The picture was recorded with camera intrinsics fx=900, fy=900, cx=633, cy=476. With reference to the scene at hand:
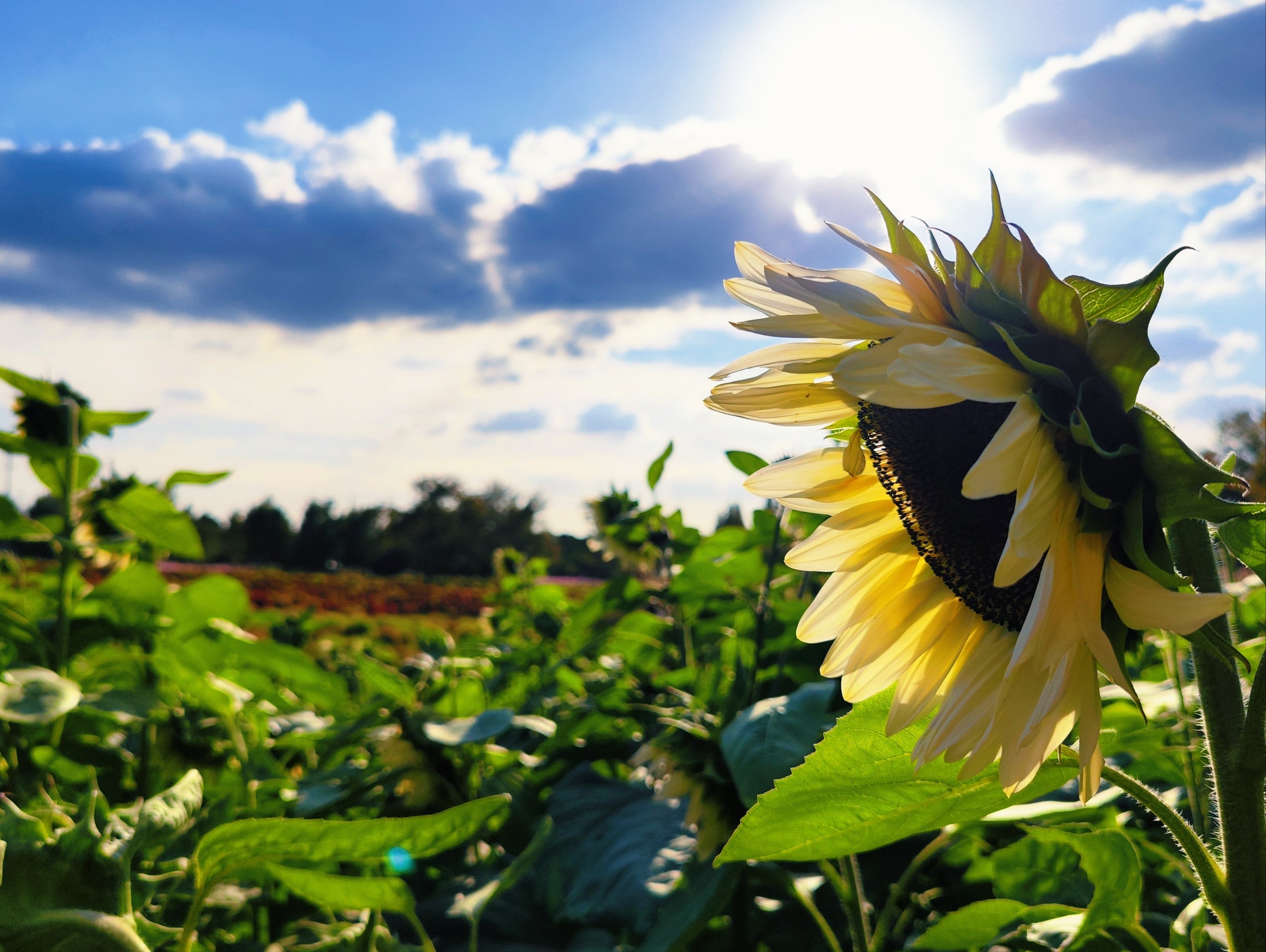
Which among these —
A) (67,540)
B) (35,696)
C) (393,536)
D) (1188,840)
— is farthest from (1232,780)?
(393,536)

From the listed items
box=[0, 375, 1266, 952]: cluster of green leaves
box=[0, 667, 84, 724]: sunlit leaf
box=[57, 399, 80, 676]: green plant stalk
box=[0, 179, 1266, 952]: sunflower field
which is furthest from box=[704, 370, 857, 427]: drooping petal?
box=[57, 399, 80, 676]: green plant stalk

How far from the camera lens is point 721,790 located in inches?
42.5

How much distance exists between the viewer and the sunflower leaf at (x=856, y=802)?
0.56m

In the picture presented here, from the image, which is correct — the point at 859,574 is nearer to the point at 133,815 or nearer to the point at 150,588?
Result: the point at 133,815

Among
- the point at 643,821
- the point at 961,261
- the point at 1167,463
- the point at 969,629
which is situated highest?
the point at 961,261

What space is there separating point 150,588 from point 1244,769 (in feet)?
5.28

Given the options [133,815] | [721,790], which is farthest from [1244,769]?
[133,815]

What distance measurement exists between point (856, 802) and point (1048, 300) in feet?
1.10

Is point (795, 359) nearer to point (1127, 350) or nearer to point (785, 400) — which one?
point (785, 400)

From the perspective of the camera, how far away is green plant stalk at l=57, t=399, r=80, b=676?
1359 millimetres

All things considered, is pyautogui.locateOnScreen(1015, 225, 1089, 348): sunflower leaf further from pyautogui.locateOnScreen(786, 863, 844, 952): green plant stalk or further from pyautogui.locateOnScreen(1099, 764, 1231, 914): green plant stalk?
pyautogui.locateOnScreen(786, 863, 844, 952): green plant stalk

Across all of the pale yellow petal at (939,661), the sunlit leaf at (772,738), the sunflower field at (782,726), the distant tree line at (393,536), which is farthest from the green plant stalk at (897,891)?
the distant tree line at (393,536)

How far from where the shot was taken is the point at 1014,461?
1.77ft

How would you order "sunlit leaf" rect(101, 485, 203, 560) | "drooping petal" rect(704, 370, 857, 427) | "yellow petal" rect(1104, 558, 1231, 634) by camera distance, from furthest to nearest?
"sunlit leaf" rect(101, 485, 203, 560) < "drooping petal" rect(704, 370, 857, 427) < "yellow petal" rect(1104, 558, 1231, 634)
